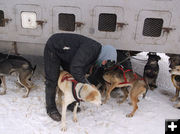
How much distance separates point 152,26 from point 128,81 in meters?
1.23

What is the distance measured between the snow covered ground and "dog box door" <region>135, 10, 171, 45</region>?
1.39 meters

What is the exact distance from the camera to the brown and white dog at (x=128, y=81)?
3320mm

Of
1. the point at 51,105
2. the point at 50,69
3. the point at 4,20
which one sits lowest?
the point at 51,105

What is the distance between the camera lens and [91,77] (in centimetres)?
411

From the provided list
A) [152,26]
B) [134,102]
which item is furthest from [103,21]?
[134,102]

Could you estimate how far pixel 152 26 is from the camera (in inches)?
143

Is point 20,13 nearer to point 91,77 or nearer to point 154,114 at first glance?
point 91,77

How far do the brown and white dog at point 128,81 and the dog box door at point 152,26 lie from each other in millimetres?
732

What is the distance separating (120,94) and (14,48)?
2.78 metres

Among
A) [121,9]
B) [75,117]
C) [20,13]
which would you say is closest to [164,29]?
[121,9]

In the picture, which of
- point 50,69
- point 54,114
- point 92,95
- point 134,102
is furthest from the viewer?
point 134,102

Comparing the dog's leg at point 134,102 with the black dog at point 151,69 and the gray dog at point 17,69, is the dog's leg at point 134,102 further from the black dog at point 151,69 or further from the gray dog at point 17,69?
the gray dog at point 17,69

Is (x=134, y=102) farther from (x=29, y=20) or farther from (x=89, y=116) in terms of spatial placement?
(x=29, y=20)

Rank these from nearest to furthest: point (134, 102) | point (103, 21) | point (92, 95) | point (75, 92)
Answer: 1. point (92, 95)
2. point (75, 92)
3. point (134, 102)
4. point (103, 21)
